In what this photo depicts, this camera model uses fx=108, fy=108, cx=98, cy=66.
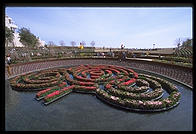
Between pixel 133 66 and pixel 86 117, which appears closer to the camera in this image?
pixel 86 117

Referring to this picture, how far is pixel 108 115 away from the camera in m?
7.05

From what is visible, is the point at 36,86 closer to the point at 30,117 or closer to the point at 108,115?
the point at 30,117

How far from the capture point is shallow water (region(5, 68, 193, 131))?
6.00 meters

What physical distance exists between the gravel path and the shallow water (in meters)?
4.99

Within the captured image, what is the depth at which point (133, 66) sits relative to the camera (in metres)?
20.8

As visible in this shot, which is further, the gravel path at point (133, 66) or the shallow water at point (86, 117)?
the gravel path at point (133, 66)

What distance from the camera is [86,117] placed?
6824 mm

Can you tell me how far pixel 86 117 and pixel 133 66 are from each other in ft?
53.3

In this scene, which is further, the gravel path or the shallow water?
the gravel path

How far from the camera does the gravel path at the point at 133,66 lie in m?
12.6

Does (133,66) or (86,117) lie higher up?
(133,66)

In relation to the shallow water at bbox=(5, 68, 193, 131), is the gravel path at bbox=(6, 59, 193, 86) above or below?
above

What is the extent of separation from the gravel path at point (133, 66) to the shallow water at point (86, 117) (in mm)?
4994

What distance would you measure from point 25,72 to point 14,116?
1164cm
